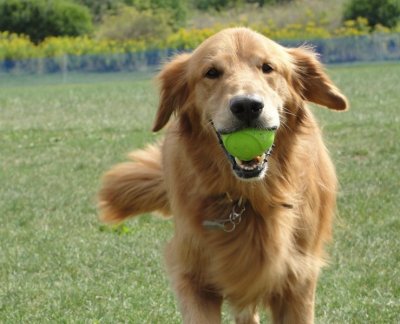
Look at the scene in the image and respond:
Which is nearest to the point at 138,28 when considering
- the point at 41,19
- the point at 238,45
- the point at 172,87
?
the point at 41,19

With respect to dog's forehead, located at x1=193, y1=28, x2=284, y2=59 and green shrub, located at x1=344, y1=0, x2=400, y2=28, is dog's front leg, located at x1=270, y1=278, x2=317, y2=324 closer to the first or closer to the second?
dog's forehead, located at x1=193, y1=28, x2=284, y2=59

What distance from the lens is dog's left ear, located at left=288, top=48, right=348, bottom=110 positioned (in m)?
4.51

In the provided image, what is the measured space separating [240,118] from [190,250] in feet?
2.56

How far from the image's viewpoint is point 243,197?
4.22m

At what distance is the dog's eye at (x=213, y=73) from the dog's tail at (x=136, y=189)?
1.36 metres

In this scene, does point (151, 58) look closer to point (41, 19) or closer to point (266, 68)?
point (41, 19)

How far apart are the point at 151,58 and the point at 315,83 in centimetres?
4039

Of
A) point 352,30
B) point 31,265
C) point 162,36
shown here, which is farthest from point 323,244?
point 162,36

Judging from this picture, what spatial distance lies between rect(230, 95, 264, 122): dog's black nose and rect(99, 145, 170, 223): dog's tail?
167cm

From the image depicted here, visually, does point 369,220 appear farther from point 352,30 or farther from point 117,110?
point 352,30

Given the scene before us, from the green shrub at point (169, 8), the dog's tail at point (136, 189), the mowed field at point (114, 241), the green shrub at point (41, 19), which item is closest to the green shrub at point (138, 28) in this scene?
the green shrub at point (41, 19)

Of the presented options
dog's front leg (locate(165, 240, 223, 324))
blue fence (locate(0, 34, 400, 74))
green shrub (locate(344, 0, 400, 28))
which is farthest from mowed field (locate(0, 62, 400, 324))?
green shrub (locate(344, 0, 400, 28))

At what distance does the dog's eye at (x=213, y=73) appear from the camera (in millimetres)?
4090

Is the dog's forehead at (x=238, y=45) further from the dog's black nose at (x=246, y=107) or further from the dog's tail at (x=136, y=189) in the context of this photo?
the dog's tail at (x=136, y=189)
